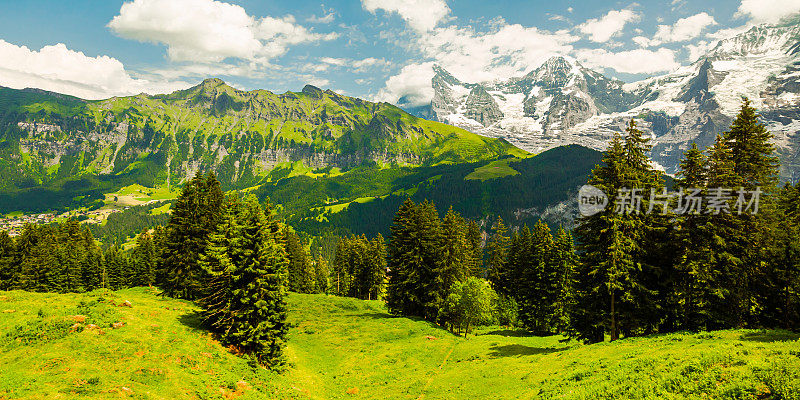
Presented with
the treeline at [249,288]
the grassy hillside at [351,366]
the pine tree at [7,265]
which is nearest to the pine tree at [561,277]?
the grassy hillside at [351,366]

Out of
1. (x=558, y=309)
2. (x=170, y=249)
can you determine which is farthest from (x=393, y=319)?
(x=170, y=249)

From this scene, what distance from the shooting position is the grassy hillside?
54.3 ft

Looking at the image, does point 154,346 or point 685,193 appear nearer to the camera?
point 154,346

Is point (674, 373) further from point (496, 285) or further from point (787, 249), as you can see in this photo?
point (496, 285)

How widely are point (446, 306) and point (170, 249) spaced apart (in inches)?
1509

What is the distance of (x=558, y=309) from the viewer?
53.9 meters

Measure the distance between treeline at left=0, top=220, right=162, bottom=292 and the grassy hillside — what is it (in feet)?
187

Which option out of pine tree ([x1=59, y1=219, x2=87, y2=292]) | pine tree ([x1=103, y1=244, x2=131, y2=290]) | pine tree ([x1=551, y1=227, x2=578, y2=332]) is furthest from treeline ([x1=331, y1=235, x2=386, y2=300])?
pine tree ([x1=59, y1=219, x2=87, y2=292])

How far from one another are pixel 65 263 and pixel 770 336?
11257cm

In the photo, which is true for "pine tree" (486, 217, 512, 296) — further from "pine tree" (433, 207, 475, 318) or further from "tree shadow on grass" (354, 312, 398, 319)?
"tree shadow on grass" (354, 312, 398, 319)

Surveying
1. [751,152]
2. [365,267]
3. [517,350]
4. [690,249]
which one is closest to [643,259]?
[690,249]

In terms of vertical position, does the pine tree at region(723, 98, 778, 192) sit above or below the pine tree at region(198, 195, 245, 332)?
above

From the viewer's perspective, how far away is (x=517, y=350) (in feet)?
129

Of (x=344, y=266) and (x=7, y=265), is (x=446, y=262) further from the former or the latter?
(x=7, y=265)
